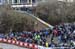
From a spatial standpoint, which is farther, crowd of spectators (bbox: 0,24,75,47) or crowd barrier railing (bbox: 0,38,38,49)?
crowd of spectators (bbox: 0,24,75,47)

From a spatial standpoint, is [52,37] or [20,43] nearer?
[20,43]

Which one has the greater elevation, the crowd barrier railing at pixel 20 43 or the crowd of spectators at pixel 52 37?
the crowd of spectators at pixel 52 37

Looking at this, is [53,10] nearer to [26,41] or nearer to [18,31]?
[18,31]

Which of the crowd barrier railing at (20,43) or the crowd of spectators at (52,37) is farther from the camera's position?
the crowd of spectators at (52,37)

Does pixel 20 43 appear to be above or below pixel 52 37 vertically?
below

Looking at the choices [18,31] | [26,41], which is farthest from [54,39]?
[18,31]

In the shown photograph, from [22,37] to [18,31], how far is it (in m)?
6.56

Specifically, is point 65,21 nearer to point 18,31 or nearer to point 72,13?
point 72,13

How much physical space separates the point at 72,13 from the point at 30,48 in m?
17.2

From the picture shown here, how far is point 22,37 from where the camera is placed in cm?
4288

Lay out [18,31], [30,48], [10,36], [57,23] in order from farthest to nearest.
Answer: [57,23], [18,31], [10,36], [30,48]

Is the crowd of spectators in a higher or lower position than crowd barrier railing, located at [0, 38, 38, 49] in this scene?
higher

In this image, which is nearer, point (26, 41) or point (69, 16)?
point (26, 41)

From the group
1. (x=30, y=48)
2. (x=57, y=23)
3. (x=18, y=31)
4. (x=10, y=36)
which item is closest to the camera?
(x=30, y=48)
